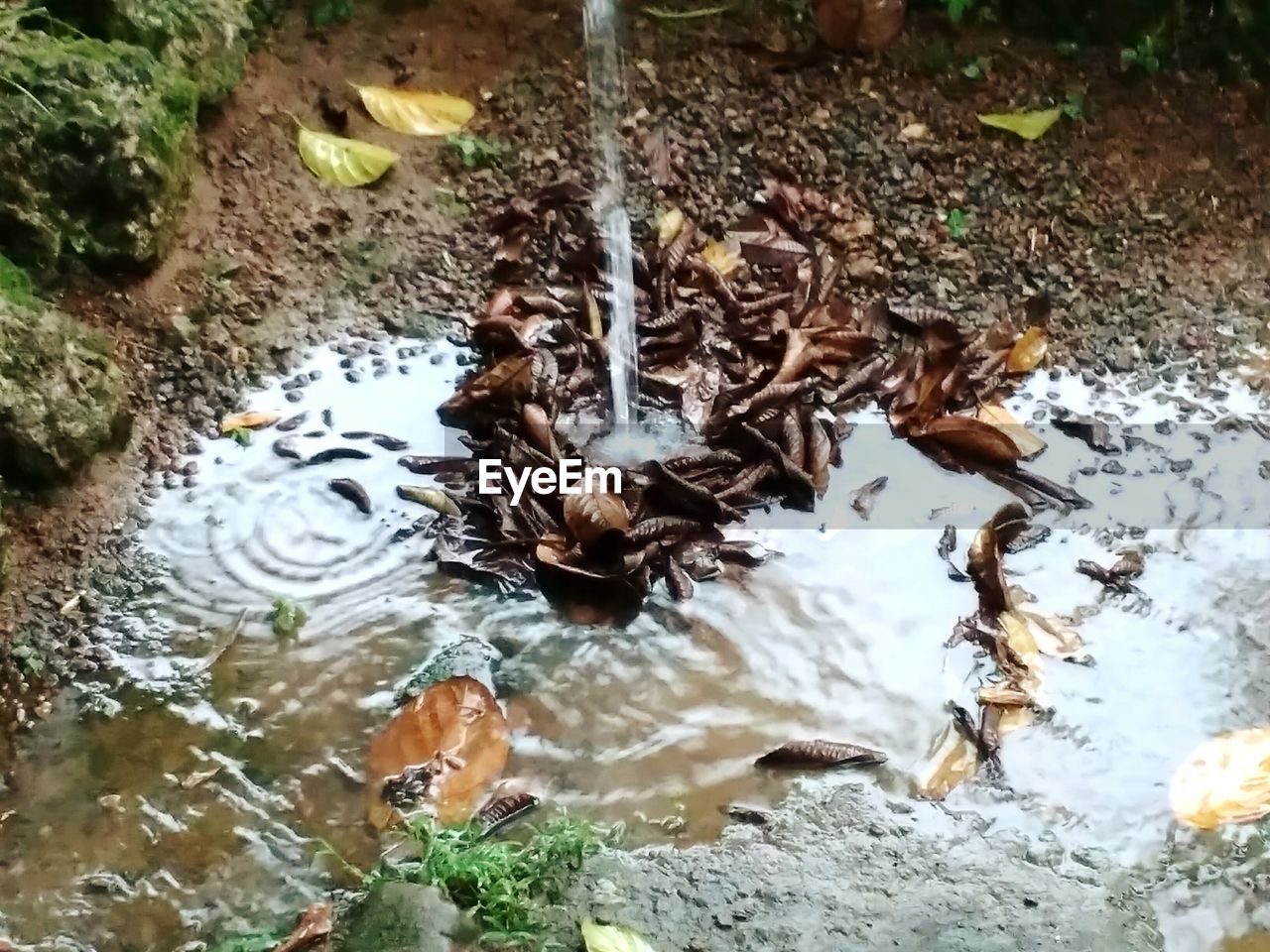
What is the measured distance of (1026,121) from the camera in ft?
9.40

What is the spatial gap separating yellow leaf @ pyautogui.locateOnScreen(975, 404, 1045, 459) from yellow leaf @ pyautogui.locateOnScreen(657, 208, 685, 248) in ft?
2.68

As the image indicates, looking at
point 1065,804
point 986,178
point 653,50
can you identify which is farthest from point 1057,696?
point 653,50

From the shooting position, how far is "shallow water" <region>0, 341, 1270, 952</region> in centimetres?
183

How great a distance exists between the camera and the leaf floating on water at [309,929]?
1.67 meters

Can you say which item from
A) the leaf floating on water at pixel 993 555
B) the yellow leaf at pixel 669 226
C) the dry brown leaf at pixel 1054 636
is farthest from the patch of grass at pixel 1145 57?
the dry brown leaf at pixel 1054 636

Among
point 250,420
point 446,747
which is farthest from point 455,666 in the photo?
point 250,420

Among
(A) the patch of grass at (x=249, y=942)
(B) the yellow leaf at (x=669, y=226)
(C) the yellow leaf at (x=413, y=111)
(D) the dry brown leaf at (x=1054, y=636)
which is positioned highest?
(C) the yellow leaf at (x=413, y=111)

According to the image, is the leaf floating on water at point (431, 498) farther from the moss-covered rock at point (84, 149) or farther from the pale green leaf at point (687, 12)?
the pale green leaf at point (687, 12)

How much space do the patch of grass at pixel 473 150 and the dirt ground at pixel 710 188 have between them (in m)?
0.03

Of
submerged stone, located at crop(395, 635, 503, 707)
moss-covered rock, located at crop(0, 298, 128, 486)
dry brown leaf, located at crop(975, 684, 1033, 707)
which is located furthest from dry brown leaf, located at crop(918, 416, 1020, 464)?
moss-covered rock, located at crop(0, 298, 128, 486)

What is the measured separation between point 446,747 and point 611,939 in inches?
18.1

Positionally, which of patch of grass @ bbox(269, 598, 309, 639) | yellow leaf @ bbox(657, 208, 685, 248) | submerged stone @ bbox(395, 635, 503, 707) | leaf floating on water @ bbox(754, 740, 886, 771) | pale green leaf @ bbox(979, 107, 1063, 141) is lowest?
leaf floating on water @ bbox(754, 740, 886, 771)

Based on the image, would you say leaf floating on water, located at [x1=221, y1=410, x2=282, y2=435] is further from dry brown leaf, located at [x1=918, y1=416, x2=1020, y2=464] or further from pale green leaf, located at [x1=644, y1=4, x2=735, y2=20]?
pale green leaf, located at [x1=644, y1=4, x2=735, y2=20]

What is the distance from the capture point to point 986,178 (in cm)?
279
